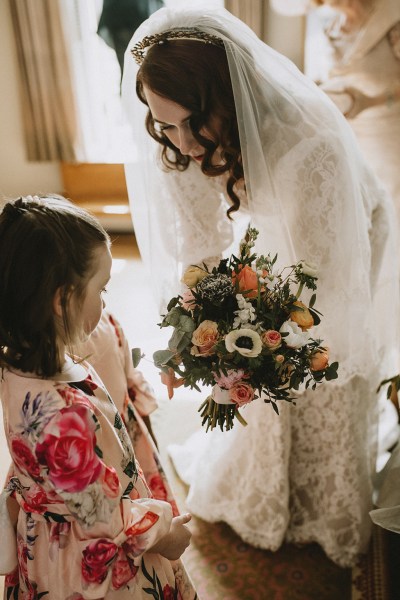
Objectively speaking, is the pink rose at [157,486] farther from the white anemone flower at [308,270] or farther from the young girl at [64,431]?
the white anemone flower at [308,270]

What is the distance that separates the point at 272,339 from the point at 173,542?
0.50m

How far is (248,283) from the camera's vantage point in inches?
47.6

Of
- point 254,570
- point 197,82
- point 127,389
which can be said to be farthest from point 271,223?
point 254,570

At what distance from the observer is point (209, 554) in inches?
78.1

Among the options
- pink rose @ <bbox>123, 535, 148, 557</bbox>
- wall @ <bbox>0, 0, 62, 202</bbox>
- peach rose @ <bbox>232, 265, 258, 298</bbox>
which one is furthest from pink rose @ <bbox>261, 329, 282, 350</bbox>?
wall @ <bbox>0, 0, 62, 202</bbox>

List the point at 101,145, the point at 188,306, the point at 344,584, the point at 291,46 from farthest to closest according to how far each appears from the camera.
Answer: the point at 101,145 → the point at 291,46 → the point at 344,584 → the point at 188,306

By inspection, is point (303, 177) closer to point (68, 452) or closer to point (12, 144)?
point (68, 452)

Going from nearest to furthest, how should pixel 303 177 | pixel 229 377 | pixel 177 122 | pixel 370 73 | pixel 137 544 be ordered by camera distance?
pixel 137 544, pixel 229 377, pixel 303 177, pixel 177 122, pixel 370 73

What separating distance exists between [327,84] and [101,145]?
9.14ft

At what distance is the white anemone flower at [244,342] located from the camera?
111cm

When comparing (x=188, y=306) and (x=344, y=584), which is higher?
(x=188, y=306)

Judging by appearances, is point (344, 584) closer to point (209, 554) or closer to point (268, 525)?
point (268, 525)

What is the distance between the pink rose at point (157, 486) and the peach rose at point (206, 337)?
598 mm

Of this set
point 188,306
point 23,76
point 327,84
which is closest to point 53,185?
point 23,76
